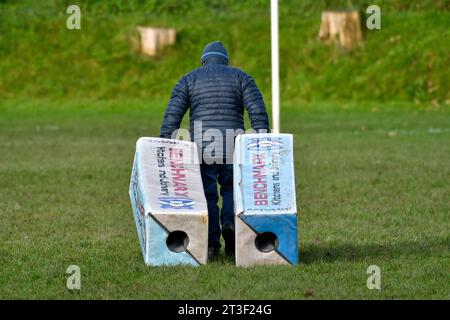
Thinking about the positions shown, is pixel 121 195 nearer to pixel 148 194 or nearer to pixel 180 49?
pixel 148 194

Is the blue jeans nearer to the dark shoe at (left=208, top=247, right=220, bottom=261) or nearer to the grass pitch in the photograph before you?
the dark shoe at (left=208, top=247, right=220, bottom=261)

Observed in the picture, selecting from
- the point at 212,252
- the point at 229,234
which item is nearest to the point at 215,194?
the point at 229,234

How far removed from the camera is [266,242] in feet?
30.8

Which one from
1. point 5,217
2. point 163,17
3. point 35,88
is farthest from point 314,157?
point 163,17

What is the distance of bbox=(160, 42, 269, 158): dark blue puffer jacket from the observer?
963 cm

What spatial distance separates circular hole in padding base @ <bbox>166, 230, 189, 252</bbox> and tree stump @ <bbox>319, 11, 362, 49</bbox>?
2660cm

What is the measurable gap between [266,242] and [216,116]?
1.15 metres

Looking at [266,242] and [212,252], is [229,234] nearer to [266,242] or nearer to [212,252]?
[212,252]

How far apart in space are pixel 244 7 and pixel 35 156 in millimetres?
18579

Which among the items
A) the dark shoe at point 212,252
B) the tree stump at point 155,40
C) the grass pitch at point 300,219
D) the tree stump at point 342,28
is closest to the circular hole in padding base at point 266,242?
the grass pitch at point 300,219

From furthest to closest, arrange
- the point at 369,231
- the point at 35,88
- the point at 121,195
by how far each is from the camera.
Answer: the point at 35,88 < the point at 121,195 < the point at 369,231

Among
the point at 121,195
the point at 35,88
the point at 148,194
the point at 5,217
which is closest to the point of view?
the point at 148,194

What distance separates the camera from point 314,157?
20.1 metres

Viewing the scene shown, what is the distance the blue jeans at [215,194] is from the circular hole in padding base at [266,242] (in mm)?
410
